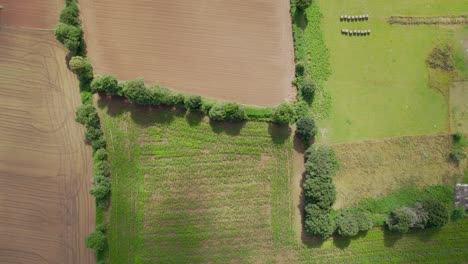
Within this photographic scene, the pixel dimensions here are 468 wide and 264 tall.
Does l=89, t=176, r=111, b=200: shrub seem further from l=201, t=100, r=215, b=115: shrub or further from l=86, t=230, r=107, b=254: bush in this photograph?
l=201, t=100, r=215, b=115: shrub

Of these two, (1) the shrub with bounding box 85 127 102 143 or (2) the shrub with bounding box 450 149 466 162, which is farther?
(2) the shrub with bounding box 450 149 466 162

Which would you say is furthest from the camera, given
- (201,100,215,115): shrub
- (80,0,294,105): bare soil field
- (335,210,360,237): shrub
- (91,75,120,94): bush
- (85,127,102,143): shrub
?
(80,0,294,105): bare soil field

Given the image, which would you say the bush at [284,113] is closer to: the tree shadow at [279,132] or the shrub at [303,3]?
the tree shadow at [279,132]

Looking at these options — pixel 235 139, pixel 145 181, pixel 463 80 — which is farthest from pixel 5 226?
pixel 463 80

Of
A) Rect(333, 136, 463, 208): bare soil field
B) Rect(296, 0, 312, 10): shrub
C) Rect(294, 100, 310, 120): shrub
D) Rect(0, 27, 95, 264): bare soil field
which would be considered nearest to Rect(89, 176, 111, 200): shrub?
Rect(0, 27, 95, 264): bare soil field

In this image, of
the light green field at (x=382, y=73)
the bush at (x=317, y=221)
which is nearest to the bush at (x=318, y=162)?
the light green field at (x=382, y=73)

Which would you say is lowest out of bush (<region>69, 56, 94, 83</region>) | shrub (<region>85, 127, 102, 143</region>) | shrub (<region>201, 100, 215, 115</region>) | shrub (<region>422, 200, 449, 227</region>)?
shrub (<region>422, 200, 449, 227</region>)
